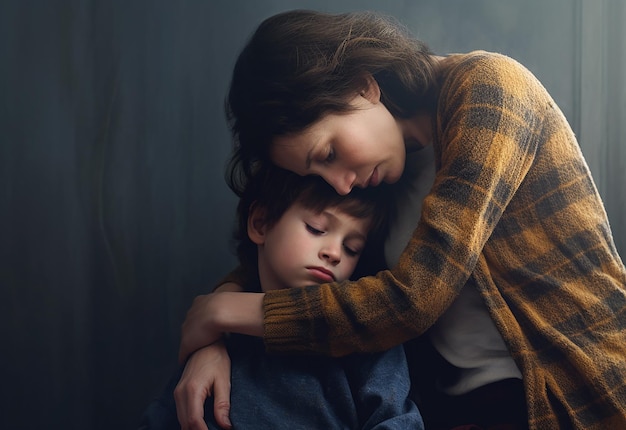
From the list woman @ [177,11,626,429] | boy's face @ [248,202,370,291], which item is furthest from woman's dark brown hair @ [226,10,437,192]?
boy's face @ [248,202,370,291]

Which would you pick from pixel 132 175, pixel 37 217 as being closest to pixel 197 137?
pixel 132 175

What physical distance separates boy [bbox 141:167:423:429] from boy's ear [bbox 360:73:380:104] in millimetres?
128

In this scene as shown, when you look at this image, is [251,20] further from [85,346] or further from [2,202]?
[85,346]

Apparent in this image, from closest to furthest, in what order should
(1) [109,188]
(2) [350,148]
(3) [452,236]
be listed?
(3) [452,236]
(2) [350,148]
(1) [109,188]

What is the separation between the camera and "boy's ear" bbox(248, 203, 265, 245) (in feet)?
3.59

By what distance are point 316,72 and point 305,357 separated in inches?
14.4

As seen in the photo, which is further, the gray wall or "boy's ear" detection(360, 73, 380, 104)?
the gray wall

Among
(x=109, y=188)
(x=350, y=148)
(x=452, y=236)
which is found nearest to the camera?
(x=452, y=236)

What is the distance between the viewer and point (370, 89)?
104 centimetres

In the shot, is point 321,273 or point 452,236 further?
point 321,273

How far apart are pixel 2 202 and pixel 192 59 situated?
39 cm

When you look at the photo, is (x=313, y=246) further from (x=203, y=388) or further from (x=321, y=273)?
(x=203, y=388)

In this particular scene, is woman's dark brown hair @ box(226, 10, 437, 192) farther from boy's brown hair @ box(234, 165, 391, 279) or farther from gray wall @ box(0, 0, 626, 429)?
gray wall @ box(0, 0, 626, 429)

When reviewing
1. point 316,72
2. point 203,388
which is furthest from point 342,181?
point 203,388
